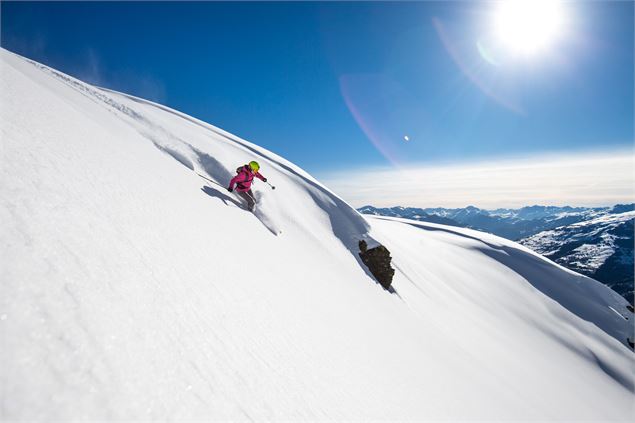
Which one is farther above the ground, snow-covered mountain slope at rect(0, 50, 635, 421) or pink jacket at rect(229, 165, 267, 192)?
pink jacket at rect(229, 165, 267, 192)

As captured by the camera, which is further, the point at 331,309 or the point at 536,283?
the point at 536,283

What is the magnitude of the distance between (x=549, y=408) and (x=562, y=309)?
2732 cm

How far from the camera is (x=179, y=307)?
10.4 ft

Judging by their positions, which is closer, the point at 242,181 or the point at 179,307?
the point at 179,307

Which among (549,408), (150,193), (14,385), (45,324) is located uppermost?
(150,193)

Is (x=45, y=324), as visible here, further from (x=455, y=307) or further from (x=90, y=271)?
(x=455, y=307)

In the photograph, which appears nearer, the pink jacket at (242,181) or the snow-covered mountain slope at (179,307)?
the snow-covered mountain slope at (179,307)

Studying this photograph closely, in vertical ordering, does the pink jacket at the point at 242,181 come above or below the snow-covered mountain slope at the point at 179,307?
above

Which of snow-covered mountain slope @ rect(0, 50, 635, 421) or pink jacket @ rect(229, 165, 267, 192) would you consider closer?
snow-covered mountain slope @ rect(0, 50, 635, 421)

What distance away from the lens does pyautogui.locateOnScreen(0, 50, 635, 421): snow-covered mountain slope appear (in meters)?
1.89

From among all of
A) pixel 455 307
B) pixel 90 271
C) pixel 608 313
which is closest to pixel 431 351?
pixel 90 271

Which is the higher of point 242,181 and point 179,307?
point 242,181

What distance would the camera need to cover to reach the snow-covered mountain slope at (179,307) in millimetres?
1892

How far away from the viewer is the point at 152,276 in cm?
332
